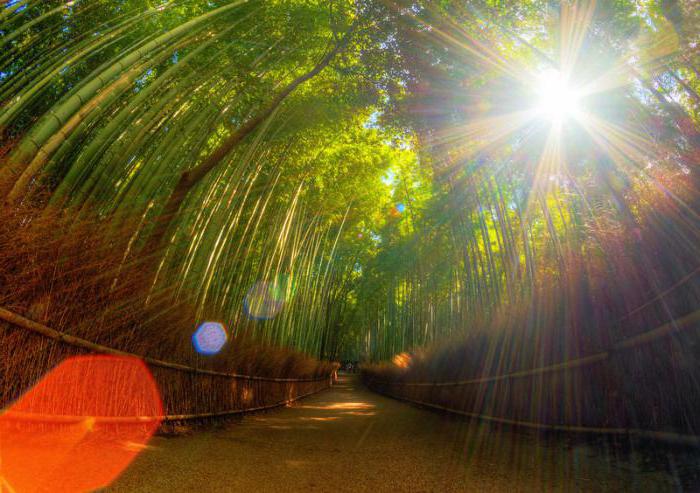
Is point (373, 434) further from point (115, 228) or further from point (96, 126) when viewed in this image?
point (96, 126)

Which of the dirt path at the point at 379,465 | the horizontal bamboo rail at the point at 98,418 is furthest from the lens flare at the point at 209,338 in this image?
the dirt path at the point at 379,465

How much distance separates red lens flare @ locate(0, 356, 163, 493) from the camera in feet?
5.24

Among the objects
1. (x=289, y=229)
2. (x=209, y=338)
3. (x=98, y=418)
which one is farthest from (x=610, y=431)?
(x=289, y=229)

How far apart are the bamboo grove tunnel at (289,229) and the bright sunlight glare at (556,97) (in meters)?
0.03

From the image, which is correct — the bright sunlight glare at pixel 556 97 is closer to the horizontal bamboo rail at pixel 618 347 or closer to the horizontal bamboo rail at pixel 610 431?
the horizontal bamboo rail at pixel 618 347

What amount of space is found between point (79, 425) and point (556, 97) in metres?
3.86

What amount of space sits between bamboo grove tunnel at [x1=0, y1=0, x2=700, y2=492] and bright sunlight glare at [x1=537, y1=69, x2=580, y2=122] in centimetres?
3

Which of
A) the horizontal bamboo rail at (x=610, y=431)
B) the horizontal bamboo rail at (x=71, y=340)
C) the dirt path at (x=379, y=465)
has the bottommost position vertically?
the dirt path at (x=379, y=465)

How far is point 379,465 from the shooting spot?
7.94ft

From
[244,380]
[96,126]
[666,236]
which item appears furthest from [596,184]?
[244,380]

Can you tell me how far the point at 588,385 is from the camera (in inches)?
98.3

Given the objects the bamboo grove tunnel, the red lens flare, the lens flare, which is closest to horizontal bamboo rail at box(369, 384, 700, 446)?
the bamboo grove tunnel

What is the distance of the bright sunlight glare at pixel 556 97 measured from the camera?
2968 mm

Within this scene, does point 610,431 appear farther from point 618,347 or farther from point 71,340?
point 71,340
